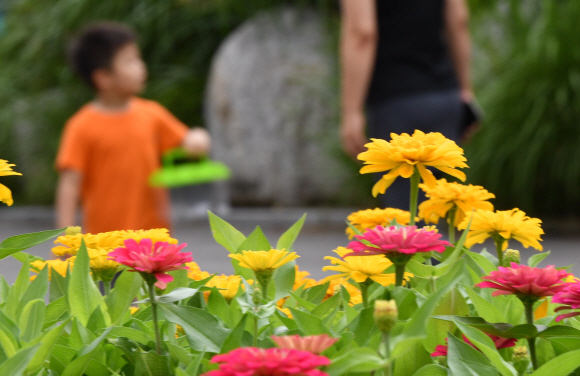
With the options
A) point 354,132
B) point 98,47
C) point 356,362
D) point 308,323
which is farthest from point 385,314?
point 98,47

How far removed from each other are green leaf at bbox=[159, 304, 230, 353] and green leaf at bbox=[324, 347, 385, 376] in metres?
0.17

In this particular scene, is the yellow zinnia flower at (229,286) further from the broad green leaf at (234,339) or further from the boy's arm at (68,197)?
the boy's arm at (68,197)

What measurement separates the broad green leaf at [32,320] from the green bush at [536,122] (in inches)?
201

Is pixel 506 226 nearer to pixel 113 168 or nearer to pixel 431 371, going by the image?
pixel 431 371

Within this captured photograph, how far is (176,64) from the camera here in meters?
8.39

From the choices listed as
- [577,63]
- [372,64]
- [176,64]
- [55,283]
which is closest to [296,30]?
[176,64]

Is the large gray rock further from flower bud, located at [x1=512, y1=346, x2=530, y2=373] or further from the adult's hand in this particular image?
flower bud, located at [x1=512, y1=346, x2=530, y2=373]

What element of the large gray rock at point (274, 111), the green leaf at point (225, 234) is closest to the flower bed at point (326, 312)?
the green leaf at point (225, 234)

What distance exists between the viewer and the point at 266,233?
21.4 ft

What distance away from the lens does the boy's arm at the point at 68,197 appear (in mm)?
3037

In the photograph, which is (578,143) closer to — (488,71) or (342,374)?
(488,71)

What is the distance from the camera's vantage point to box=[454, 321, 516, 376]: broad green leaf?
794 mm

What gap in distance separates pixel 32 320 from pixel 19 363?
0.55ft

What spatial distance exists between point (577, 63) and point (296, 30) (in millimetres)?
2852
